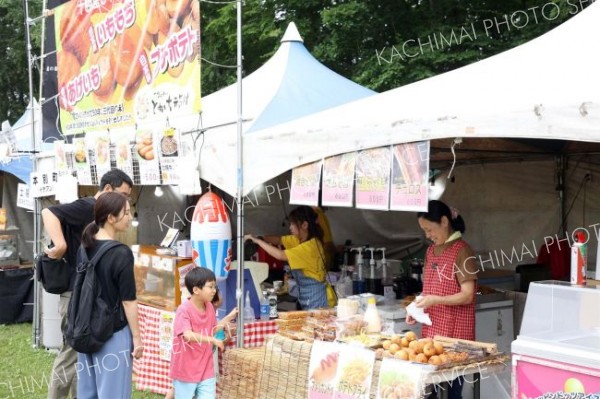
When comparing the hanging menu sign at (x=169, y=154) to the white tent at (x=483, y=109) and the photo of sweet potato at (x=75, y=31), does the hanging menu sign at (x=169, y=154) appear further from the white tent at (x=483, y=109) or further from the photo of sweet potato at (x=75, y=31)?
the photo of sweet potato at (x=75, y=31)

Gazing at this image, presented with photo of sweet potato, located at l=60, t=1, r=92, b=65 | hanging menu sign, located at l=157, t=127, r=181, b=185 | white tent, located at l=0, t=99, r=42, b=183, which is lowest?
hanging menu sign, located at l=157, t=127, r=181, b=185

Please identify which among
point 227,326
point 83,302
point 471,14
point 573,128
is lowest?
point 227,326

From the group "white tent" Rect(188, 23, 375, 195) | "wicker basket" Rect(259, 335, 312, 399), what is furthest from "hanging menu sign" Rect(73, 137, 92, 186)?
"wicker basket" Rect(259, 335, 312, 399)

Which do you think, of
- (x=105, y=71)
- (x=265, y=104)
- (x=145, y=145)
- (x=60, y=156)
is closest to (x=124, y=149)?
(x=145, y=145)

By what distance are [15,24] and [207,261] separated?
17.5 metres

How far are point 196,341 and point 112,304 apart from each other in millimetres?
721

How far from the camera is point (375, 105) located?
14.4 ft

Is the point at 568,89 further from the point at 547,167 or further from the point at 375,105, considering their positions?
the point at 547,167

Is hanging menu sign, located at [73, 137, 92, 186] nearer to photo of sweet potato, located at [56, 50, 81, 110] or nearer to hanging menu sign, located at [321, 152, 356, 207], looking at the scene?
photo of sweet potato, located at [56, 50, 81, 110]

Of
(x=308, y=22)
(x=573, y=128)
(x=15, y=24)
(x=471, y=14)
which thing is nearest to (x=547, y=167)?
(x=573, y=128)

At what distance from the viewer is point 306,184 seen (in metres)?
4.51

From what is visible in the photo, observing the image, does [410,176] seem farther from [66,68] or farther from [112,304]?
[66,68]

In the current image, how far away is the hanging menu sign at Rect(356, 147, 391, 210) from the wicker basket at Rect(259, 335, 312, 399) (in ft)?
3.17

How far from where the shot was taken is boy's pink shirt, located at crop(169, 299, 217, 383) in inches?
179
